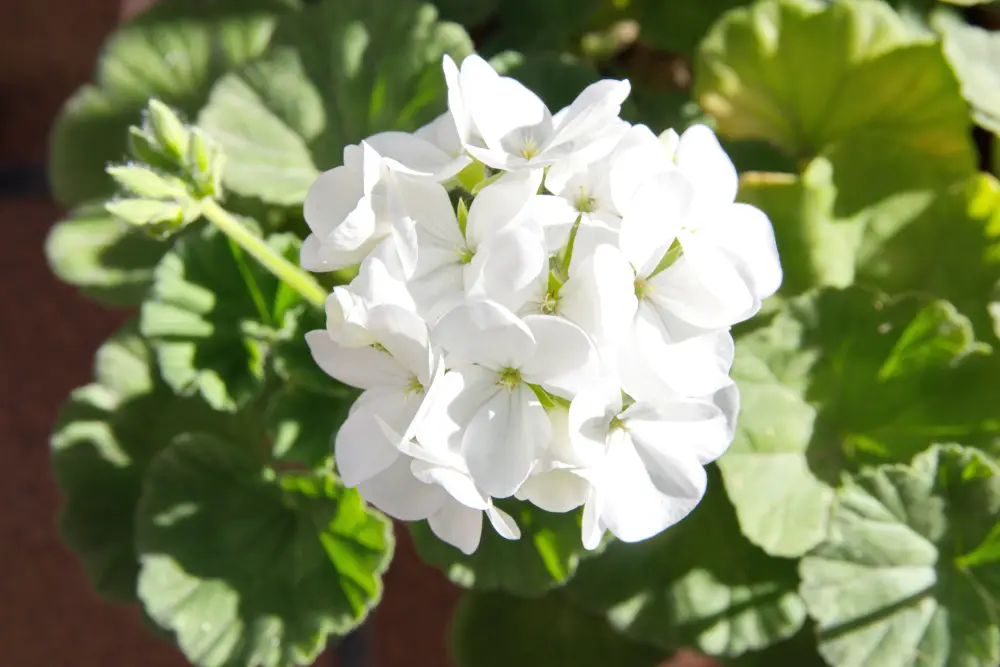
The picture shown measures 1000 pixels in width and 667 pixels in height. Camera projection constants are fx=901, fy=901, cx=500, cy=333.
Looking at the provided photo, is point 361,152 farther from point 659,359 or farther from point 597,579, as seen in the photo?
point 597,579

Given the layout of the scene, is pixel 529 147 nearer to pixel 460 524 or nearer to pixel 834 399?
pixel 460 524

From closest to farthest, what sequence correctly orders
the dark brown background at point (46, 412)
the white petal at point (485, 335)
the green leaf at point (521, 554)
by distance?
the white petal at point (485, 335) → the green leaf at point (521, 554) → the dark brown background at point (46, 412)

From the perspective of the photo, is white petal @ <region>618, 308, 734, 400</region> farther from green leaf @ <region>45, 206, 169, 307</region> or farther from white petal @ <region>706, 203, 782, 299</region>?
green leaf @ <region>45, 206, 169, 307</region>

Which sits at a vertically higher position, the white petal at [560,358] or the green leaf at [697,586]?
the white petal at [560,358]

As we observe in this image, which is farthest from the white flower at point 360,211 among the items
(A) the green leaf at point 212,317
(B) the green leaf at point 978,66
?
(B) the green leaf at point 978,66

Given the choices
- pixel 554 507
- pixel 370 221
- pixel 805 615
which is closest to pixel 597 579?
pixel 805 615

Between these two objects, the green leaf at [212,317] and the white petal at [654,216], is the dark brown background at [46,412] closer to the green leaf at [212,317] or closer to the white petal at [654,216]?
the green leaf at [212,317]
